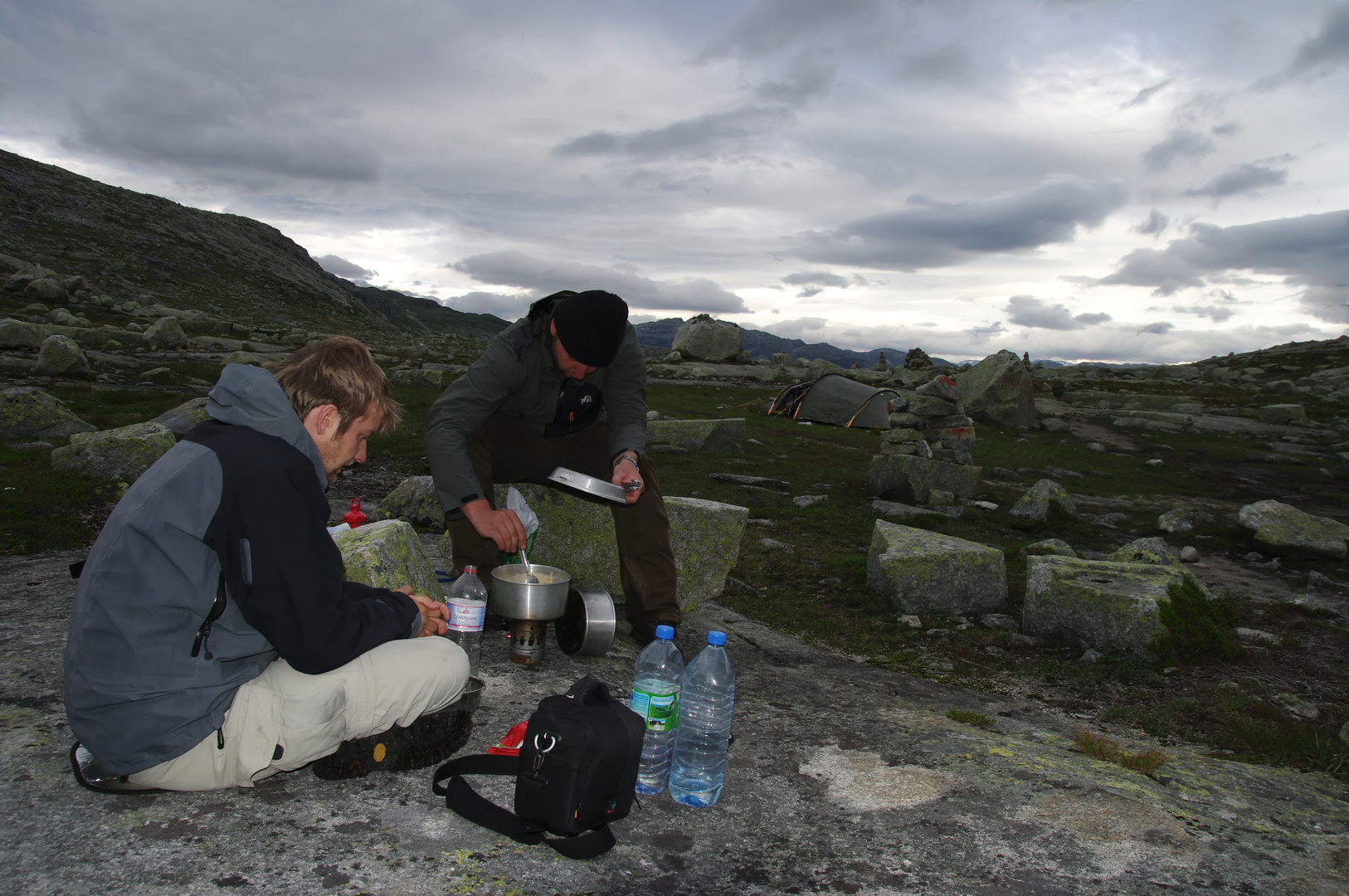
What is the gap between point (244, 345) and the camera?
34.3 metres

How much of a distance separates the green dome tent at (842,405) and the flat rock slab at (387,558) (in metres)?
22.4

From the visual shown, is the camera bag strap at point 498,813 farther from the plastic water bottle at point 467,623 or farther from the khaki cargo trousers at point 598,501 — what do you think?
the khaki cargo trousers at point 598,501

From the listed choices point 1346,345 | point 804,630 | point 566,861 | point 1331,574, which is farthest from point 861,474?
point 1346,345

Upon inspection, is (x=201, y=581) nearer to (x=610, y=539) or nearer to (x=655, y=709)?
(x=655, y=709)

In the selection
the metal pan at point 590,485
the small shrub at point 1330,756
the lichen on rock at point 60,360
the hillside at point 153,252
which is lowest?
the small shrub at point 1330,756

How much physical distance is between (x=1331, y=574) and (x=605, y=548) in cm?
943

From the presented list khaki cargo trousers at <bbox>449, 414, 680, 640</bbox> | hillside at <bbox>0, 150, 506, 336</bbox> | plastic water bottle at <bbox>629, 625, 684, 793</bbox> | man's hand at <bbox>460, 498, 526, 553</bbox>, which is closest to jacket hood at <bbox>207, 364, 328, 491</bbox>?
plastic water bottle at <bbox>629, 625, 684, 793</bbox>

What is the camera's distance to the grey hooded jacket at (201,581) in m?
2.60

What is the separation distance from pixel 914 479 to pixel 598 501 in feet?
30.5

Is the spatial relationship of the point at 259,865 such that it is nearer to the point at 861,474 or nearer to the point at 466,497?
the point at 466,497

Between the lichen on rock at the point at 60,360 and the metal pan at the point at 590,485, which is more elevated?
the lichen on rock at the point at 60,360

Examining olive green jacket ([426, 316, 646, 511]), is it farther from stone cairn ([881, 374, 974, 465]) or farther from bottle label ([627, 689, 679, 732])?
stone cairn ([881, 374, 974, 465])

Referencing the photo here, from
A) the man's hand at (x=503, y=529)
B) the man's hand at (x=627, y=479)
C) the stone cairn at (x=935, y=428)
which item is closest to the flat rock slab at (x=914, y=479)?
the stone cairn at (x=935, y=428)

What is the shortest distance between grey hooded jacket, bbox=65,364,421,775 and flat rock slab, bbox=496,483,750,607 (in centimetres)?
356
